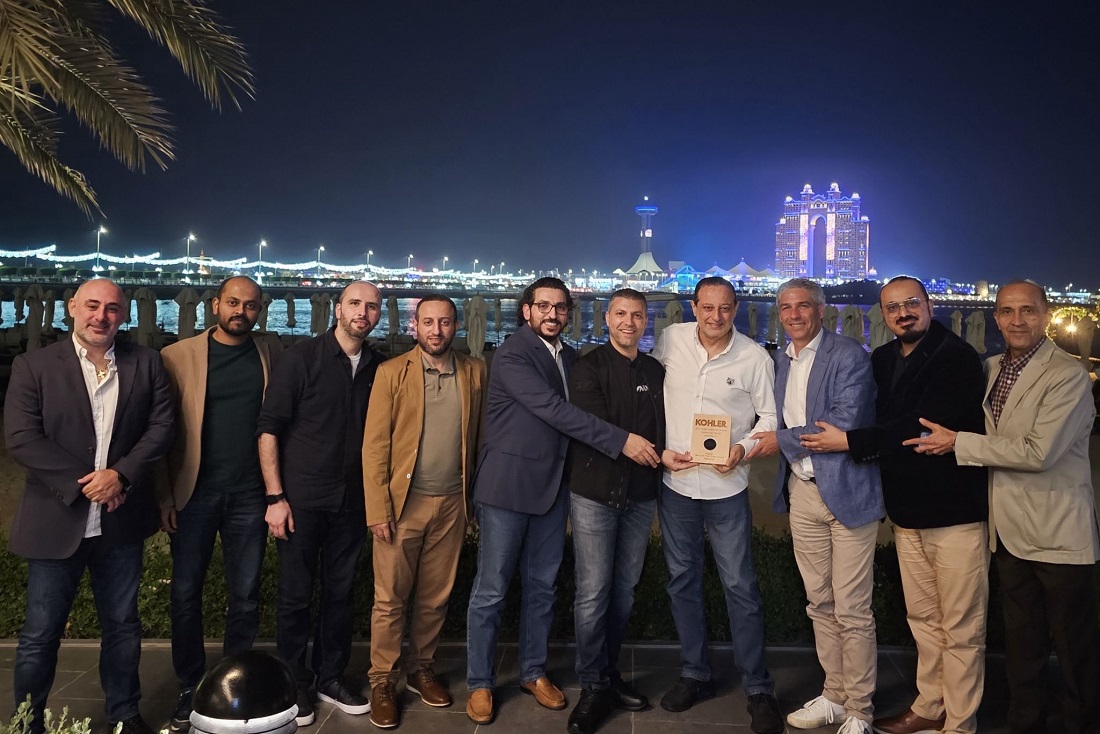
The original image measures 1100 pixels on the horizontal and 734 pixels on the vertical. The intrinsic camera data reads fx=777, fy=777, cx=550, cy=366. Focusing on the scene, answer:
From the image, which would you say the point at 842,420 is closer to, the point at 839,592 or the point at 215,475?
the point at 839,592

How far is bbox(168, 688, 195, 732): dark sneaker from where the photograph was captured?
3.31 meters

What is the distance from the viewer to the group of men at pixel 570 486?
3115 millimetres

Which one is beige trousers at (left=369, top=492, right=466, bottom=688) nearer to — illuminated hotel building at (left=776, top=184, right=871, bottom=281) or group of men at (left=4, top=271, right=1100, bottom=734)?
group of men at (left=4, top=271, right=1100, bottom=734)

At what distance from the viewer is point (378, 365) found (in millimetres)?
3645

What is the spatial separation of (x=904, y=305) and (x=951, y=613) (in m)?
1.31

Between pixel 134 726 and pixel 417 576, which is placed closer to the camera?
pixel 134 726

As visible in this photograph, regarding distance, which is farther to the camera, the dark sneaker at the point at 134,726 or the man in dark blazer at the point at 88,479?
the dark sneaker at the point at 134,726

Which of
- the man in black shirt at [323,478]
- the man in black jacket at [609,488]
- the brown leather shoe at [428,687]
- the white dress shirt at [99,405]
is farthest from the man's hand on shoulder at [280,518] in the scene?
the man in black jacket at [609,488]

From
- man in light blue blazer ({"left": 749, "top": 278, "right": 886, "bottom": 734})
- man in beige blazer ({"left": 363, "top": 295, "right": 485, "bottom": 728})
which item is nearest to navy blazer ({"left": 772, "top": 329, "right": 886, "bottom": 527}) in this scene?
man in light blue blazer ({"left": 749, "top": 278, "right": 886, "bottom": 734})

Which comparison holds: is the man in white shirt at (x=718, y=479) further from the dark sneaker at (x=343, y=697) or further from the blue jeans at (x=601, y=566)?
the dark sneaker at (x=343, y=697)

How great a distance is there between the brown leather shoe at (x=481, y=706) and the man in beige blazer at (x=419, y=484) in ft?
0.50

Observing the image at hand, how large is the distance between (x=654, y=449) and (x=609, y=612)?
886 millimetres

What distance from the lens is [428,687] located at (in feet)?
11.9

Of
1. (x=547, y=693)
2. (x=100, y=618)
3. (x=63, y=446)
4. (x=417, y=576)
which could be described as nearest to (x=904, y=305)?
(x=547, y=693)
